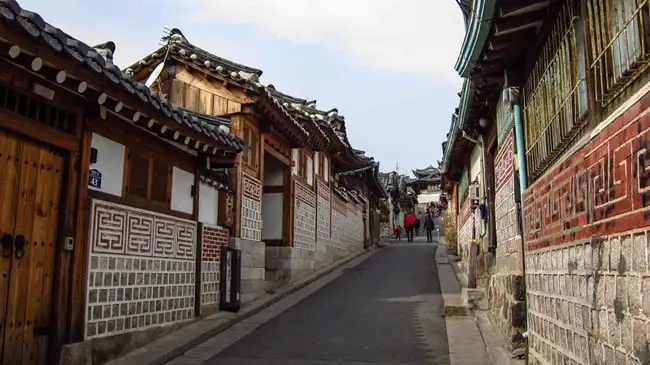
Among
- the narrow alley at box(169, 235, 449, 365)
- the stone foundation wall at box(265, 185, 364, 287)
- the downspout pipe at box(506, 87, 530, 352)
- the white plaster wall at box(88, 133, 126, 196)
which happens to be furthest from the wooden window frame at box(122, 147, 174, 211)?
the stone foundation wall at box(265, 185, 364, 287)

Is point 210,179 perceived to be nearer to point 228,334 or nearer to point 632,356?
point 228,334

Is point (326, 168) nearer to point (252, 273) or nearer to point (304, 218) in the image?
point (304, 218)

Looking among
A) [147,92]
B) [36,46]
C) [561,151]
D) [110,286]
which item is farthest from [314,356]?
[36,46]

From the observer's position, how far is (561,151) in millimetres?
5562

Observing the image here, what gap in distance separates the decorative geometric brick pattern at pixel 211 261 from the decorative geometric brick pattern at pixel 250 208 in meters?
2.01

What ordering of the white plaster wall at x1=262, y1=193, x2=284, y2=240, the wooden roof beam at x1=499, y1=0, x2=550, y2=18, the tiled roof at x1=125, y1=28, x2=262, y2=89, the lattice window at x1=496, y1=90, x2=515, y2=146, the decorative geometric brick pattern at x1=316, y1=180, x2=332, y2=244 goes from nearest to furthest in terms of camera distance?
the wooden roof beam at x1=499, y1=0, x2=550, y2=18
the lattice window at x1=496, y1=90, x2=515, y2=146
the tiled roof at x1=125, y1=28, x2=262, y2=89
the white plaster wall at x1=262, y1=193, x2=284, y2=240
the decorative geometric brick pattern at x1=316, y1=180, x2=332, y2=244

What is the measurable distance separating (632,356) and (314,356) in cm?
612

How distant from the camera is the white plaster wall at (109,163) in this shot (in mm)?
8172

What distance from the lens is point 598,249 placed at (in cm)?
425

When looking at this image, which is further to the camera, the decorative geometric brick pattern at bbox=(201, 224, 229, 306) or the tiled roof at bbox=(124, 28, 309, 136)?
the tiled roof at bbox=(124, 28, 309, 136)

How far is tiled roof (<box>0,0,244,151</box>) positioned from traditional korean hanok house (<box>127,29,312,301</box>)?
15.7 feet

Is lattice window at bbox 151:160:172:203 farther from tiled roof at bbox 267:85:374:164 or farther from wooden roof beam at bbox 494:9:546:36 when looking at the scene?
tiled roof at bbox 267:85:374:164

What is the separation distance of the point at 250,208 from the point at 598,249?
11331 millimetres

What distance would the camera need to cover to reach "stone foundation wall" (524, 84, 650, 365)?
11.4 feet
